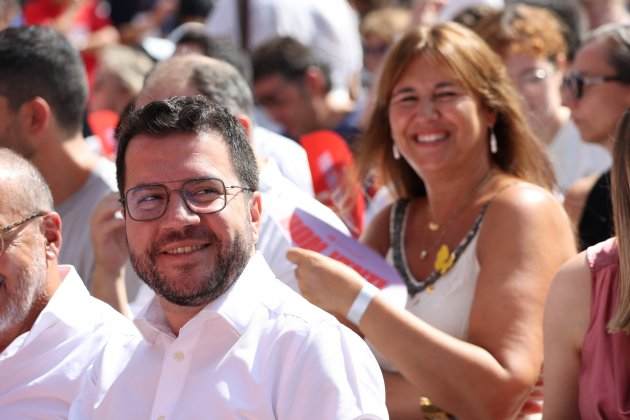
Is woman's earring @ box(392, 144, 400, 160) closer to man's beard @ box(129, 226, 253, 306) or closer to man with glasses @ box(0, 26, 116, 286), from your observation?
man with glasses @ box(0, 26, 116, 286)

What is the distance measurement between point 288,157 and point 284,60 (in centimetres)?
185

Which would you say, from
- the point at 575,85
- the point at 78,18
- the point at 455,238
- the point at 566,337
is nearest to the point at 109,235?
the point at 455,238

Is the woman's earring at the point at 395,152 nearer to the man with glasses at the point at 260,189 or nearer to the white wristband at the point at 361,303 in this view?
the man with glasses at the point at 260,189

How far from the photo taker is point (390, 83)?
426cm

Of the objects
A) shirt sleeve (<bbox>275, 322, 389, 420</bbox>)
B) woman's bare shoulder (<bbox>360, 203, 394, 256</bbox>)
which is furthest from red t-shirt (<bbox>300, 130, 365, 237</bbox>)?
shirt sleeve (<bbox>275, 322, 389, 420</bbox>)

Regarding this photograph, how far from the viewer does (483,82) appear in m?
4.12

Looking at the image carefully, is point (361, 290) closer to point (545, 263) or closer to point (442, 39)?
point (545, 263)

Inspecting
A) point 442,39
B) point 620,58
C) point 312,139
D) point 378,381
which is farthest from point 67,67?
point 378,381

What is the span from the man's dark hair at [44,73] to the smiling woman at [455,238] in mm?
1140

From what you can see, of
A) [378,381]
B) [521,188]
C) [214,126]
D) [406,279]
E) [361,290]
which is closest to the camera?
[378,381]

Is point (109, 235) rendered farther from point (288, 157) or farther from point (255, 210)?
point (255, 210)

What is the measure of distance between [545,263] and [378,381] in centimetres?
128

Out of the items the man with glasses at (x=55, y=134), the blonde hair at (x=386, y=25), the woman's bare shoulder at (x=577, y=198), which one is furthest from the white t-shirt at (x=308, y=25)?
the man with glasses at (x=55, y=134)

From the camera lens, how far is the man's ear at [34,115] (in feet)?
15.3
